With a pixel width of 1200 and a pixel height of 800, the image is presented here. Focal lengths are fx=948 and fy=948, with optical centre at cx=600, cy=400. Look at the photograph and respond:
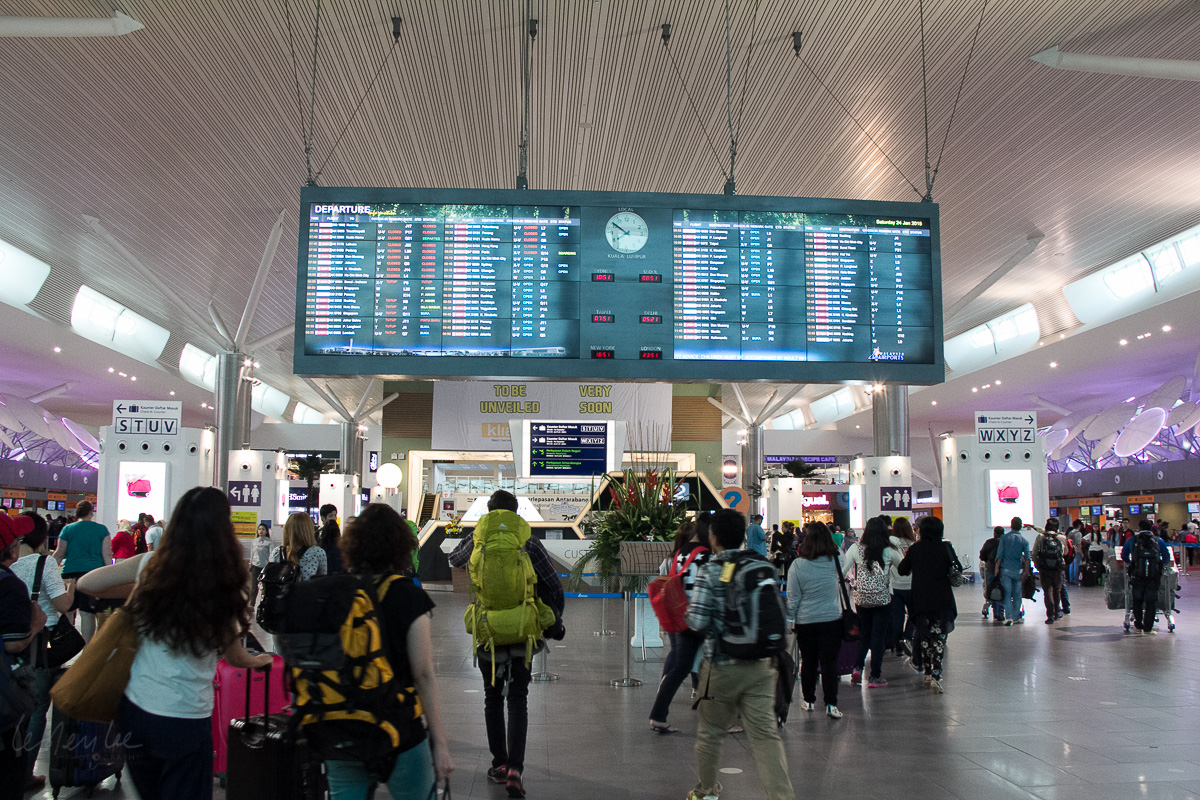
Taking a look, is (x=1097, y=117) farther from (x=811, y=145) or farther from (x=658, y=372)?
(x=658, y=372)

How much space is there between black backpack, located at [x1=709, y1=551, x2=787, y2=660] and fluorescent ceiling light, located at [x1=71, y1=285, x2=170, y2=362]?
21.7 metres

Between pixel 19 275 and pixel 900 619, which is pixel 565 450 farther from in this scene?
pixel 900 619

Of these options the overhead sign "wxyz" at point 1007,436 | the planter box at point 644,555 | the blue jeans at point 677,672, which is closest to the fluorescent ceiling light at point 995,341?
the overhead sign "wxyz" at point 1007,436

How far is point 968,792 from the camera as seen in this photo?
4723 millimetres

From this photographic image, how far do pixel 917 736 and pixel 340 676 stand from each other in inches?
177

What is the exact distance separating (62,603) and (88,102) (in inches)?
395

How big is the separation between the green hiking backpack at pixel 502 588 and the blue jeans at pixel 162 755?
2.07 meters

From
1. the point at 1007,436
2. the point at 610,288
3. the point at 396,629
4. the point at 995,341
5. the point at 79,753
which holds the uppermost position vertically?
the point at 995,341

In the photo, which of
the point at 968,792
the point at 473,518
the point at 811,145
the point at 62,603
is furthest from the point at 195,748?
the point at 473,518

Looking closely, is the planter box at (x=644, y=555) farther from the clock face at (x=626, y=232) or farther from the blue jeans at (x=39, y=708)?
the blue jeans at (x=39, y=708)

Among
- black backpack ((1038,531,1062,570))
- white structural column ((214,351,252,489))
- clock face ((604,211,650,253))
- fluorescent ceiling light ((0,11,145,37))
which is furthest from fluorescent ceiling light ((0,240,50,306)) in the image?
black backpack ((1038,531,1062,570))

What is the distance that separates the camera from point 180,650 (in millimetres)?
2705

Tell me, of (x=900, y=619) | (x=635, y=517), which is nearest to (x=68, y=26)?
(x=635, y=517)

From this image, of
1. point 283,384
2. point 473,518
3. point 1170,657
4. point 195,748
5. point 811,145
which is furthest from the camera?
point 283,384
